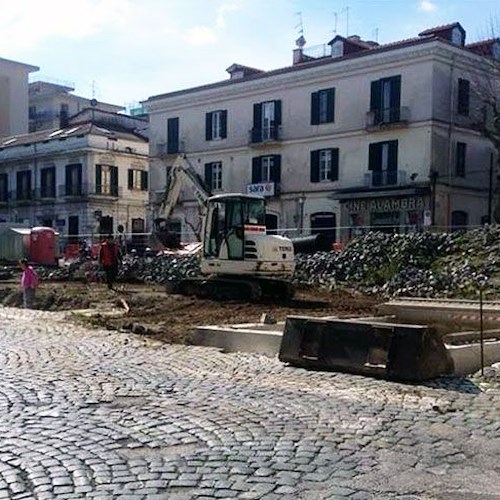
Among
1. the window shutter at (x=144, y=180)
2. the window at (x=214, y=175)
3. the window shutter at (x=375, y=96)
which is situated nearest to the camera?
the window shutter at (x=375, y=96)

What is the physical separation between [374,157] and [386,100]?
3.02 metres

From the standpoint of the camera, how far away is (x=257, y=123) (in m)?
46.1

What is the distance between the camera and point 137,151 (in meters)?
58.5

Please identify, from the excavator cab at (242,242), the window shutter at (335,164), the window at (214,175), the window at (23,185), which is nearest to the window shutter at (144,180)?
the window at (23,185)

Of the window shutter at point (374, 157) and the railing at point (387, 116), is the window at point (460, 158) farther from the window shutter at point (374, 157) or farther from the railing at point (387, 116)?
the window shutter at point (374, 157)

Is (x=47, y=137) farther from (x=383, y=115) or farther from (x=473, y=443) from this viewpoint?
(x=473, y=443)

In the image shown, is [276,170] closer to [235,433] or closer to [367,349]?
→ [367,349]

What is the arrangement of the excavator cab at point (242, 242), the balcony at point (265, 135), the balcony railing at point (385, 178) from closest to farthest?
1. the excavator cab at point (242, 242)
2. the balcony railing at point (385, 178)
3. the balcony at point (265, 135)

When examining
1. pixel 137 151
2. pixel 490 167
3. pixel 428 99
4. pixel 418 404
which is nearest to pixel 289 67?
pixel 428 99

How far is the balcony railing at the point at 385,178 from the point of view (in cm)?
3906

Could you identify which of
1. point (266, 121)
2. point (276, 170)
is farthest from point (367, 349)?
point (266, 121)

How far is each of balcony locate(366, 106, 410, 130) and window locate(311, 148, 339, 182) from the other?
2.85 meters

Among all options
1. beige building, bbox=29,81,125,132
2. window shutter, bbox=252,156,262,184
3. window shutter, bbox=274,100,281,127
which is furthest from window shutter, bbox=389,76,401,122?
beige building, bbox=29,81,125,132

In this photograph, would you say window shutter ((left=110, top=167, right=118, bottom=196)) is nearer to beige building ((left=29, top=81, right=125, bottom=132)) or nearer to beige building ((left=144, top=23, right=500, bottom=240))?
beige building ((left=144, top=23, right=500, bottom=240))
